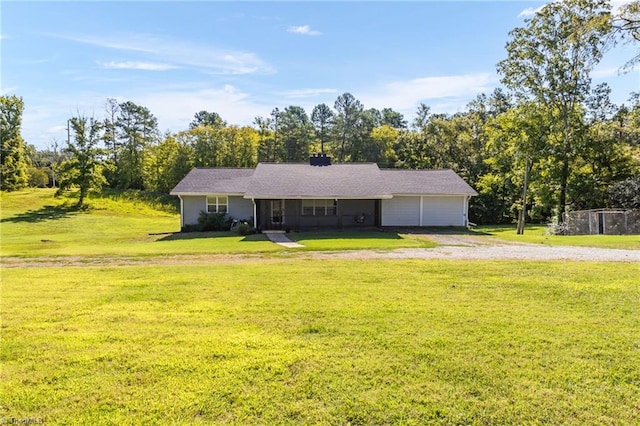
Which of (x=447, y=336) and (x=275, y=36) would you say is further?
(x=275, y=36)

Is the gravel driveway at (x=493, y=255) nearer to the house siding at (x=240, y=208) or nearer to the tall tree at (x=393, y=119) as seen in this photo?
the house siding at (x=240, y=208)

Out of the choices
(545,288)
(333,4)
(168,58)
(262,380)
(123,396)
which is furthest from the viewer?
(168,58)

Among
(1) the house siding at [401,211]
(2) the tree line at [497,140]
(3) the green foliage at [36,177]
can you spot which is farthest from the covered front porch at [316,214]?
(3) the green foliage at [36,177]

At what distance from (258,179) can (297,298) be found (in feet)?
64.1

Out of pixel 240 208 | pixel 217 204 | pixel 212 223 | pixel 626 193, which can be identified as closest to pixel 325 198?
pixel 240 208

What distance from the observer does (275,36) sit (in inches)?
653

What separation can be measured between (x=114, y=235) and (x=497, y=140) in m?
27.7

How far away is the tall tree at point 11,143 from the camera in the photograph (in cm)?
4166

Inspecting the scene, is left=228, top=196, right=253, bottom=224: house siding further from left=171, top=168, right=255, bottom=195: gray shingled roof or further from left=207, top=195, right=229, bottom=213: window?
left=171, top=168, right=255, bottom=195: gray shingled roof

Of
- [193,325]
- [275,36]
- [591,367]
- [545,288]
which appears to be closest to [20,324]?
[193,325]

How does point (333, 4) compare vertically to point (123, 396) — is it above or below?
above

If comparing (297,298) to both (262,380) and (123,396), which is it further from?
(123,396)

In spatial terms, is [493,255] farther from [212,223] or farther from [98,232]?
[98,232]

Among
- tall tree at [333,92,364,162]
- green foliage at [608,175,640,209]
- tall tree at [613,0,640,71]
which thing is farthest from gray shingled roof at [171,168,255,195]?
tall tree at [333,92,364,162]
